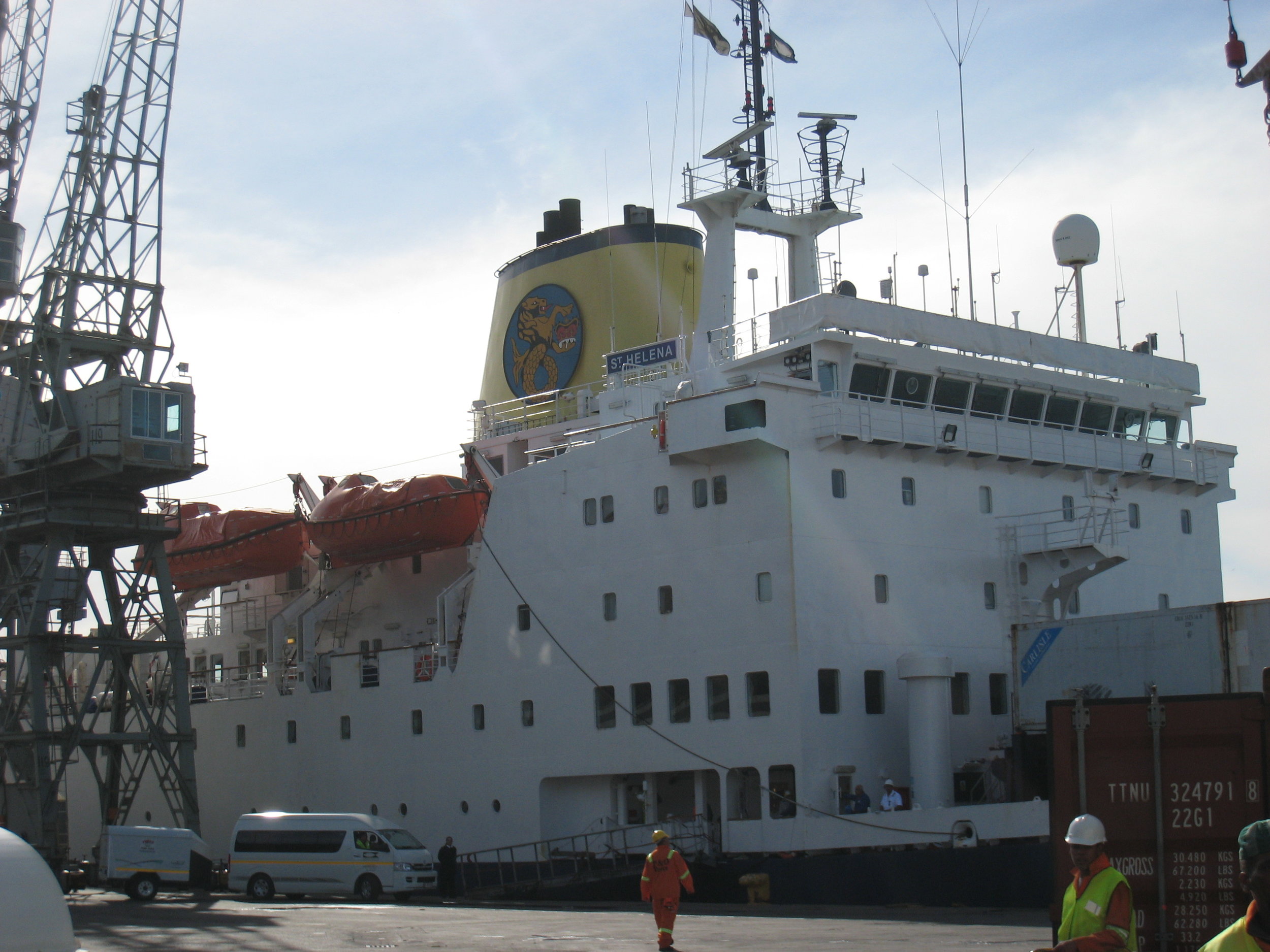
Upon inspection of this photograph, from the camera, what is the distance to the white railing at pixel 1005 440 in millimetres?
23781

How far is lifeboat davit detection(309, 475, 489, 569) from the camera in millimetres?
28578

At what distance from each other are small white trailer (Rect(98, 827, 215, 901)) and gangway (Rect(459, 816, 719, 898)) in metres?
5.11

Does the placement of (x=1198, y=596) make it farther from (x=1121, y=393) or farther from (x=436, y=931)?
(x=436, y=931)

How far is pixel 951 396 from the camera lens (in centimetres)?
2559

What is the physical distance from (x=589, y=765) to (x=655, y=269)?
37.3 ft

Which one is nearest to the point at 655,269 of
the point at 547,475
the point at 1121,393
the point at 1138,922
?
→ the point at 547,475

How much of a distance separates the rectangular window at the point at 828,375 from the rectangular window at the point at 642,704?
583cm

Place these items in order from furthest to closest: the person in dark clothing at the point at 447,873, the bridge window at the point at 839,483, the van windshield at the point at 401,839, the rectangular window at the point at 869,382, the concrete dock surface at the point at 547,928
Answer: the van windshield at the point at 401,839
the person in dark clothing at the point at 447,873
the rectangular window at the point at 869,382
the bridge window at the point at 839,483
the concrete dock surface at the point at 547,928

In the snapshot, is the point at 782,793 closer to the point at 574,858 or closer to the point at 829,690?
the point at 829,690

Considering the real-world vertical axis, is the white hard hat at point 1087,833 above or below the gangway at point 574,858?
above

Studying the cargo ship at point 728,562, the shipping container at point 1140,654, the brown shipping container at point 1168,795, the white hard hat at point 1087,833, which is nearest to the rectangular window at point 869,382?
the cargo ship at point 728,562

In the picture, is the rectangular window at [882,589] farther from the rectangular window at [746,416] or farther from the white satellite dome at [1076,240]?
the white satellite dome at [1076,240]

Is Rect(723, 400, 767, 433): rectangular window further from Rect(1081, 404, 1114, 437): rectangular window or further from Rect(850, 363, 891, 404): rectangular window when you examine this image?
Rect(1081, 404, 1114, 437): rectangular window

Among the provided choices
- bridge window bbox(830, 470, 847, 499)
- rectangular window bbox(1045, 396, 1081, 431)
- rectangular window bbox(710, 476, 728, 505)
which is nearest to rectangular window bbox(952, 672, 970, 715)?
bridge window bbox(830, 470, 847, 499)
